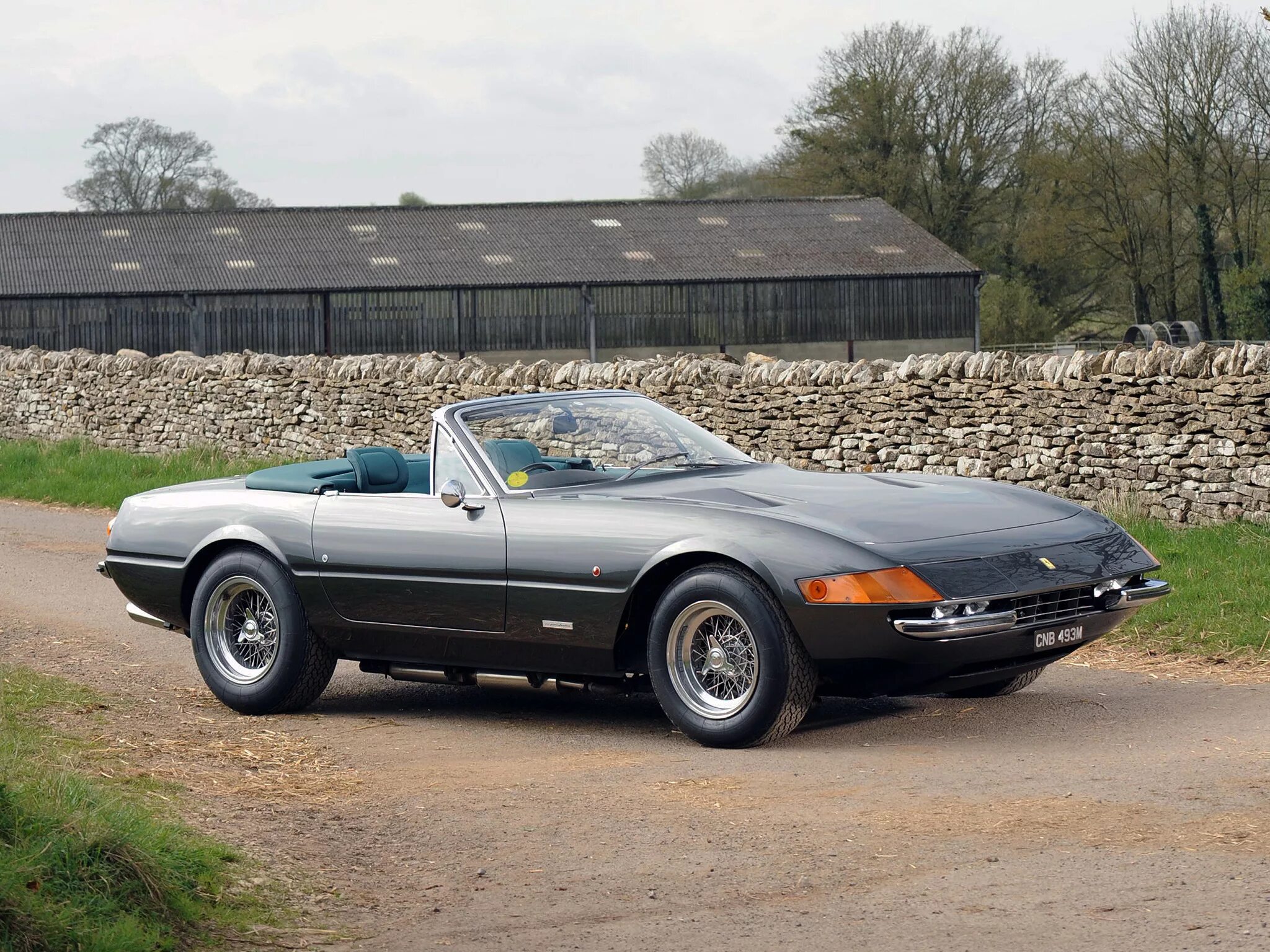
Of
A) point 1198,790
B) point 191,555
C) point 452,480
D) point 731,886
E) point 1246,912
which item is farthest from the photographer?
point 191,555

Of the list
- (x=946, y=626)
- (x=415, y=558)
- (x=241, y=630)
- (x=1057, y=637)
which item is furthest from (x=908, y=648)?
(x=241, y=630)

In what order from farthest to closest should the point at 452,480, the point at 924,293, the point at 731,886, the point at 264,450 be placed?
the point at 924,293 < the point at 264,450 < the point at 452,480 < the point at 731,886

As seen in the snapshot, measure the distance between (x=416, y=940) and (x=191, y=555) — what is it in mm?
4294

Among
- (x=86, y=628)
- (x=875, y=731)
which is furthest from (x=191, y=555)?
(x=875, y=731)

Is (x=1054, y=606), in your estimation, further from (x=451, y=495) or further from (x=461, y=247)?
(x=461, y=247)

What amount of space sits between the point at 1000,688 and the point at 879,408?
7938 mm

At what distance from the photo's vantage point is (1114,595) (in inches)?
275

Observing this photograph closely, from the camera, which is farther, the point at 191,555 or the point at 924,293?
the point at 924,293

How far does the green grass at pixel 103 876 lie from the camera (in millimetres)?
4090

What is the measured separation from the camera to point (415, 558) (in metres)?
7.56

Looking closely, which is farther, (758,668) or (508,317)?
(508,317)

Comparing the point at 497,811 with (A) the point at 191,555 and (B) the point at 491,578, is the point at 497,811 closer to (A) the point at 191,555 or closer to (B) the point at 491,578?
(B) the point at 491,578

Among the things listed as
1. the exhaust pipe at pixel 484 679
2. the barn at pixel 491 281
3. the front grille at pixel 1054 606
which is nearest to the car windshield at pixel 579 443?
the exhaust pipe at pixel 484 679

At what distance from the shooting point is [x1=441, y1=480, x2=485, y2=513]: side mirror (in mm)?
7473
